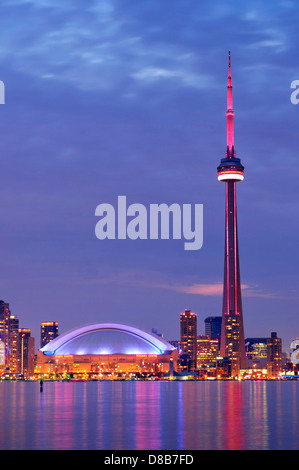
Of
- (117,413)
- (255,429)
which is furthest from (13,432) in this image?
(117,413)

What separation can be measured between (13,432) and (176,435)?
46.1 feet

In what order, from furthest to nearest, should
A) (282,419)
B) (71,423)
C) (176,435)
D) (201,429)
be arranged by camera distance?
(282,419) → (71,423) → (201,429) → (176,435)

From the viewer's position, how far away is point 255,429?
72875 millimetres

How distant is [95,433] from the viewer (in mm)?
68062

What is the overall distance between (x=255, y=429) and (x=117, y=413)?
26039 mm
